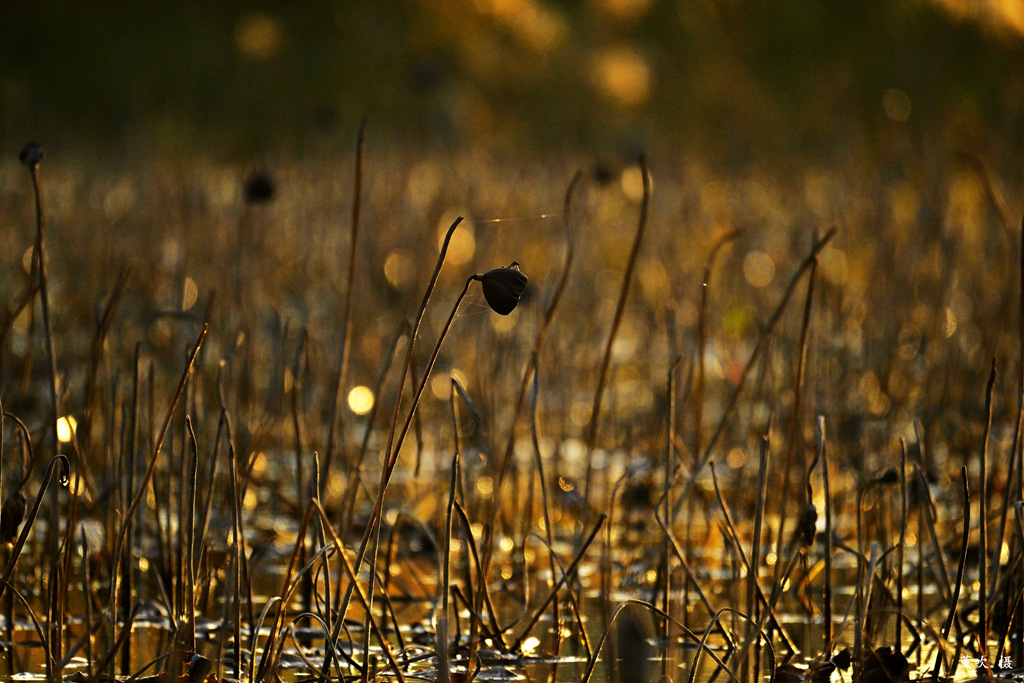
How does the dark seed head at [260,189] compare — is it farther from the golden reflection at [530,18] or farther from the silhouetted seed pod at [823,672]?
the golden reflection at [530,18]

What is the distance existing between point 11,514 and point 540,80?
23.9ft

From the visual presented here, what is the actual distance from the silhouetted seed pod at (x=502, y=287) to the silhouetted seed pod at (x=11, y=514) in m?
0.58

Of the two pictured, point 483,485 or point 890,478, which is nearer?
point 890,478

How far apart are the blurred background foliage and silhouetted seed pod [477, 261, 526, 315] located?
223cm

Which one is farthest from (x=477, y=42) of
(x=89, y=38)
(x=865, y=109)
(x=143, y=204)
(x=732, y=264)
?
(x=89, y=38)

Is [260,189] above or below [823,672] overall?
above

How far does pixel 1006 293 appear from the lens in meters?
2.60

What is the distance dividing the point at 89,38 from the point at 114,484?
12.4 metres

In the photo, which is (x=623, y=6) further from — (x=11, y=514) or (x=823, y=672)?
(x=11, y=514)

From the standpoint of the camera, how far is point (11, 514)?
1.41m

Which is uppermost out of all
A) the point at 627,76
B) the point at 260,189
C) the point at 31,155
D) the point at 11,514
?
the point at 627,76

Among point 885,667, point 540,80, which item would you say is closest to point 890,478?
point 885,667

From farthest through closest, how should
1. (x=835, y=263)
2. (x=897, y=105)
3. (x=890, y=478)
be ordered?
(x=897, y=105) < (x=835, y=263) < (x=890, y=478)

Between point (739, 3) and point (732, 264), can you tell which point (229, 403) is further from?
point (739, 3)
